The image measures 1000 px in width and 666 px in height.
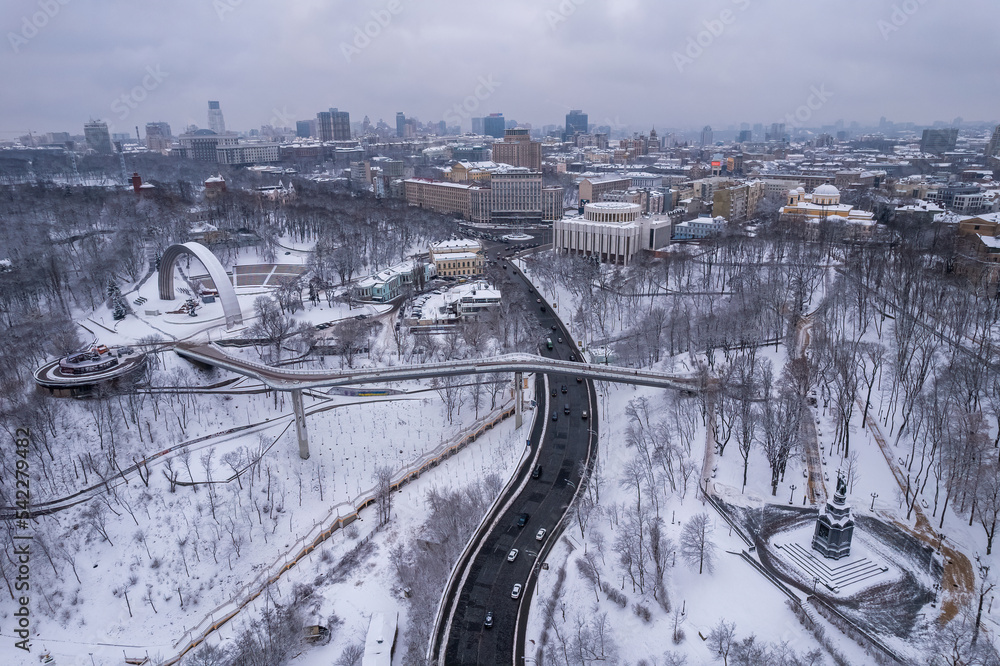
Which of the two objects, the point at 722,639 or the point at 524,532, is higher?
the point at 722,639

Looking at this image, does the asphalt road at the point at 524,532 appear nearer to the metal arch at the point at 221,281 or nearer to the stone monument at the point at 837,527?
the stone monument at the point at 837,527

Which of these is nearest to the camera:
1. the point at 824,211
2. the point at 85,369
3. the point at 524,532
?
the point at 524,532

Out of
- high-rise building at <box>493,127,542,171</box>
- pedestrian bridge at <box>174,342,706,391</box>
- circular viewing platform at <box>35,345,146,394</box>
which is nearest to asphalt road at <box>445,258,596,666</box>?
pedestrian bridge at <box>174,342,706,391</box>

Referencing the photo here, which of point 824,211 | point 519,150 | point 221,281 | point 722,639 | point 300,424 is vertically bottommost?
point 722,639

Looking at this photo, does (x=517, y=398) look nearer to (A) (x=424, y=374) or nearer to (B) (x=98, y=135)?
(A) (x=424, y=374)

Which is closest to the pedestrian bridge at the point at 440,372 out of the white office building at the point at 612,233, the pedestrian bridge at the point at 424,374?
the pedestrian bridge at the point at 424,374

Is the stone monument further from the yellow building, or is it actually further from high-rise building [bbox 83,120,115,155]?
high-rise building [bbox 83,120,115,155]

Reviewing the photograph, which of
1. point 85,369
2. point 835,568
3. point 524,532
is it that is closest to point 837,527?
point 835,568
